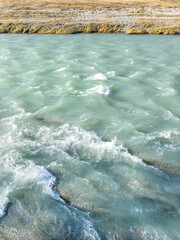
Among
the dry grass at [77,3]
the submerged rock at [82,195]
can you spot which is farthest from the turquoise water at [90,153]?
the dry grass at [77,3]

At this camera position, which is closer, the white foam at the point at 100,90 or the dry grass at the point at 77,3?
the white foam at the point at 100,90

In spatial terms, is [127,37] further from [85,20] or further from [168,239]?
[168,239]

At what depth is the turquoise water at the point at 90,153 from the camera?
33.9ft

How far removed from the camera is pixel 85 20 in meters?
67.1

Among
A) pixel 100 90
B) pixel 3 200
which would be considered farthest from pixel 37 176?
pixel 100 90

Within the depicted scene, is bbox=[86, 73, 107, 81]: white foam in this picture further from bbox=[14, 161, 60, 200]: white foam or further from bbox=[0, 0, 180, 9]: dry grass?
bbox=[0, 0, 180, 9]: dry grass

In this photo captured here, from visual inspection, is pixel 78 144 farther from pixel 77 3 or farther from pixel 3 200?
pixel 77 3

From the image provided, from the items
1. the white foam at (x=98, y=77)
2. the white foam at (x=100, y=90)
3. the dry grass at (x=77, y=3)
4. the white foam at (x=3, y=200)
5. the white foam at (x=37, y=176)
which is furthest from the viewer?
the dry grass at (x=77, y=3)

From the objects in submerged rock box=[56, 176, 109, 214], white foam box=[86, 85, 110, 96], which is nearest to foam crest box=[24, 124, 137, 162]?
submerged rock box=[56, 176, 109, 214]

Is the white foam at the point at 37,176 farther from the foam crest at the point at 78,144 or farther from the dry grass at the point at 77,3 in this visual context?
the dry grass at the point at 77,3

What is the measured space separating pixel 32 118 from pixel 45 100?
3.73 meters

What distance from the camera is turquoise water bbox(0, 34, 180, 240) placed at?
10.3m

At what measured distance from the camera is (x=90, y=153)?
14250 mm

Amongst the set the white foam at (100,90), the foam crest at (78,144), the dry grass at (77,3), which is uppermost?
the dry grass at (77,3)
